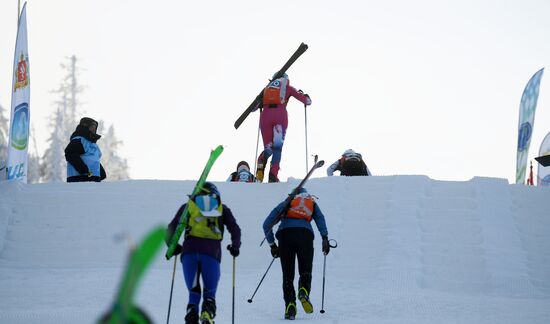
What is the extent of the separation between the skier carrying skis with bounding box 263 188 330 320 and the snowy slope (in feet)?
1.06

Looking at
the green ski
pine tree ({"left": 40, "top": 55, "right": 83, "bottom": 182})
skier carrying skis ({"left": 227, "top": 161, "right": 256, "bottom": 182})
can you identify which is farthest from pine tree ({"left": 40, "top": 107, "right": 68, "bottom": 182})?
the green ski

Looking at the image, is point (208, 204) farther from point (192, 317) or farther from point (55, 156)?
point (55, 156)

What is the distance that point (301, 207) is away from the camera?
994 centimetres

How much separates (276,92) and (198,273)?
6.71 metres

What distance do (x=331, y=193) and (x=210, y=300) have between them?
7160 mm

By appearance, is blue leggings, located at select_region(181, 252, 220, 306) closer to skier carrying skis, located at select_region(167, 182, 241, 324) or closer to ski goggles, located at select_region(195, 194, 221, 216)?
skier carrying skis, located at select_region(167, 182, 241, 324)

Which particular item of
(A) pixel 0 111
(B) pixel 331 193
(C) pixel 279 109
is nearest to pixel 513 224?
(B) pixel 331 193

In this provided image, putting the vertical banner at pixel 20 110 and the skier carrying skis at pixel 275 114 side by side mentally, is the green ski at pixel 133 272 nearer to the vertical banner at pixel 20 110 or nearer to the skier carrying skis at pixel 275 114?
the skier carrying skis at pixel 275 114

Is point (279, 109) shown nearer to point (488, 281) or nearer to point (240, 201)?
point (240, 201)

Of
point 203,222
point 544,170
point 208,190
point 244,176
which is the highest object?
point 544,170

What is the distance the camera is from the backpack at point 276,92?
14414 millimetres

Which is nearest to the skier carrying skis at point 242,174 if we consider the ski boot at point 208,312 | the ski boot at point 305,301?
the ski boot at point 305,301

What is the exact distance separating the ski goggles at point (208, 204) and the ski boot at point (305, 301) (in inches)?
76.1

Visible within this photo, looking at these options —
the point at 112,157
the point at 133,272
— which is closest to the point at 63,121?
the point at 112,157
